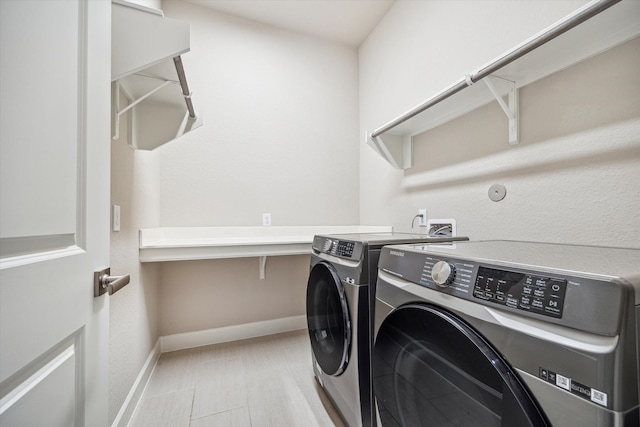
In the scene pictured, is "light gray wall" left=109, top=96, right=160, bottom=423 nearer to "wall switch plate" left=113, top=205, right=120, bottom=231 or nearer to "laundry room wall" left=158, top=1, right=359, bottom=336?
"wall switch plate" left=113, top=205, right=120, bottom=231

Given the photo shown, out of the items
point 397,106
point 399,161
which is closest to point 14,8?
point 399,161

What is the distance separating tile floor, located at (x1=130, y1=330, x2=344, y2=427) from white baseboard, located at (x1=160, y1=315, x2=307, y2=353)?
7 cm

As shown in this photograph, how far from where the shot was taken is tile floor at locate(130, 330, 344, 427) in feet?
4.28

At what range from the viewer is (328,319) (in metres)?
1.31

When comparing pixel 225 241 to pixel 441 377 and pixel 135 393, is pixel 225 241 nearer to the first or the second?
pixel 135 393

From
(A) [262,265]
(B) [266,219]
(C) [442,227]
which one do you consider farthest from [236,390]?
(C) [442,227]

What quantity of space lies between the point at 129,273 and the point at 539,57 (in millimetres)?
2103

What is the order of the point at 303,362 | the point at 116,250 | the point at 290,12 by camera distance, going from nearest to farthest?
1. the point at 116,250
2. the point at 303,362
3. the point at 290,12

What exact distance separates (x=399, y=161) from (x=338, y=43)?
146 cm

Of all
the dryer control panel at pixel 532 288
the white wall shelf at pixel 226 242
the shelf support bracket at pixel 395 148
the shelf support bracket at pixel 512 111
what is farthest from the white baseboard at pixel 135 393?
the shelf support bracket at pixel 512 111

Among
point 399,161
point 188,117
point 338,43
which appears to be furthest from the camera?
point 338,43

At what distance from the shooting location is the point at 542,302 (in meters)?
0.47

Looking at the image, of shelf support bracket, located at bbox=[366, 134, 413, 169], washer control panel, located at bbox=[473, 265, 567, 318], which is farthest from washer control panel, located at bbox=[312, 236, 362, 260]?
shelf support bracket, located at bbox=[366, 134, 413, 169]

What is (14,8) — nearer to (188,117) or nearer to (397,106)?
(188,117)
